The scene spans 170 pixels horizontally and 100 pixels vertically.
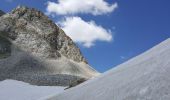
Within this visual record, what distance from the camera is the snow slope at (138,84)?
21.3 feet

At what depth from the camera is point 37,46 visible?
285 ft

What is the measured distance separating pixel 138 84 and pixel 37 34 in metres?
83.1

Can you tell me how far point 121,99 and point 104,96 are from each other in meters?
0.83

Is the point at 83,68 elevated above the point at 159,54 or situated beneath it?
elevated above

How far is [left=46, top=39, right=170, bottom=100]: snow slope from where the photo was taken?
6485 mm

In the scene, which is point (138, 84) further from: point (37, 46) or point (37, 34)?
point (37, 34)

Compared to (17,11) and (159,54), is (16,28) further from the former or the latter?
(159,54)

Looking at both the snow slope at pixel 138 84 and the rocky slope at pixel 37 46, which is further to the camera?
the rocky slope at pixel 37 46

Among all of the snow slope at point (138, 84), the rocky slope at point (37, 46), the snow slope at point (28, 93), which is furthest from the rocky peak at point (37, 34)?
the snow slope at point (138, 84)

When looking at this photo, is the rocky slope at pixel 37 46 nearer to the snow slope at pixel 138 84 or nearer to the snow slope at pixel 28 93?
the snow slope at pixel 28 93

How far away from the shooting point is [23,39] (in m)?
88.7

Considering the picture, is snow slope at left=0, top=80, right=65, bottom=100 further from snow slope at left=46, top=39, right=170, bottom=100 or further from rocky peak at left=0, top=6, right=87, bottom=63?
rocky peak at left=0, top=6, right=87, bottom=63

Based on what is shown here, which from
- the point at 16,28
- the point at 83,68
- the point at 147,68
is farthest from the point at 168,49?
the point at 16,28

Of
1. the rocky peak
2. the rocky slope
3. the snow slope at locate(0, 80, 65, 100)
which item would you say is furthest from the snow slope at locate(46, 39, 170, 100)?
the rocky peak
